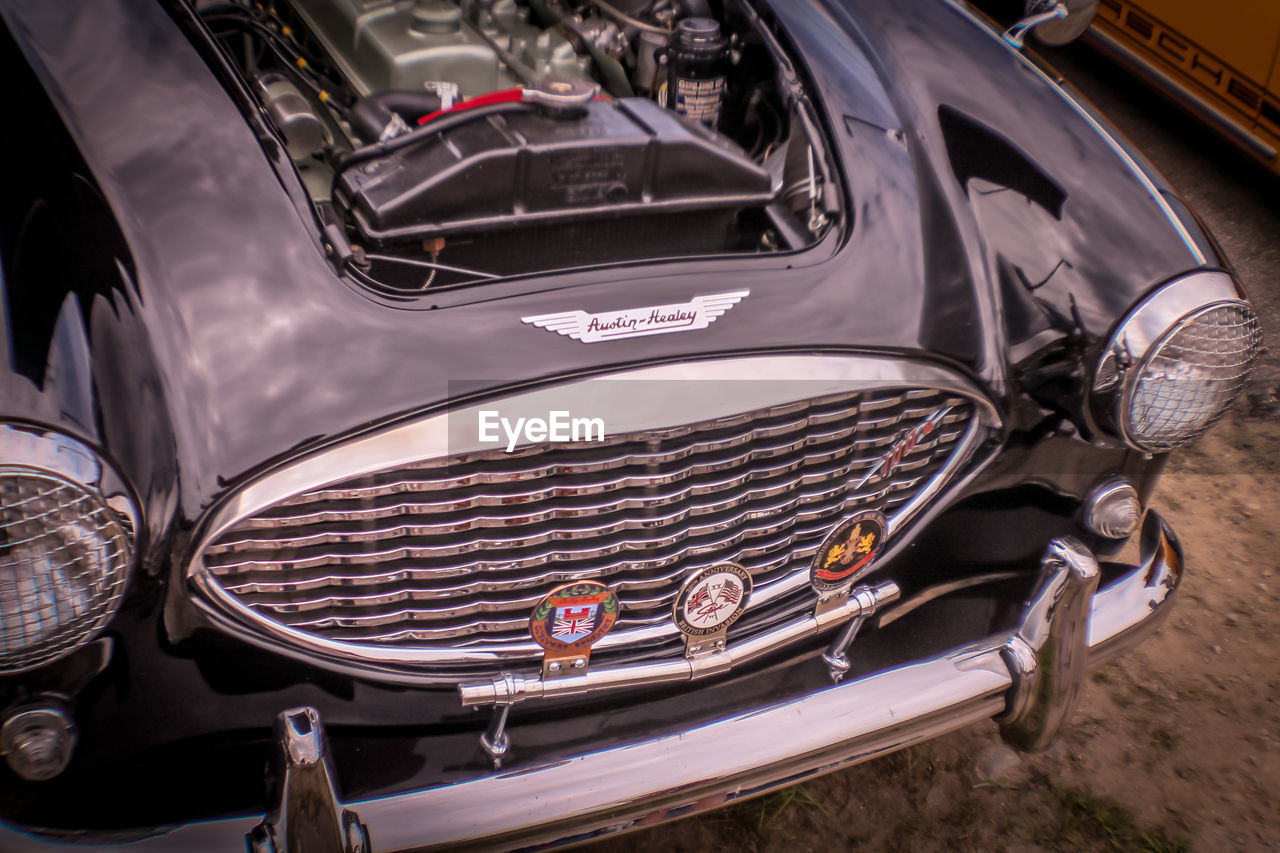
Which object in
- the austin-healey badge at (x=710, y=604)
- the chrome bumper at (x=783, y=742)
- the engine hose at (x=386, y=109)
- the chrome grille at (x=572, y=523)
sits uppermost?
the engine hose at (x=386, y=109)

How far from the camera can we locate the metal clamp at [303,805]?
4.32ft

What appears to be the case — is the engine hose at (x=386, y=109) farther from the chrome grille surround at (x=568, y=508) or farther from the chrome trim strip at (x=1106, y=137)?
the chrome trim strip at (x=1106, y=137)

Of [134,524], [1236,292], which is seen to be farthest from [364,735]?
[1236,292]

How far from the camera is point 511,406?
4.59 feet

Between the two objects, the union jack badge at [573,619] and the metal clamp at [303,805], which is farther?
the union jack badge at [573,619]

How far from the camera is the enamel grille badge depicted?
146cm

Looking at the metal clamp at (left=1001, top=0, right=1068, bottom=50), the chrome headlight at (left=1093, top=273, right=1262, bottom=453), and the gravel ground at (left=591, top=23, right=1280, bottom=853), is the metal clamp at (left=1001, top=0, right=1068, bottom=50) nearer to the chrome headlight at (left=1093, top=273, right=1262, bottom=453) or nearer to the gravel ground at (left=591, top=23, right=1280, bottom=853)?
the chrome headlight at (left=1093, top=273, right=1262, bottom=453)

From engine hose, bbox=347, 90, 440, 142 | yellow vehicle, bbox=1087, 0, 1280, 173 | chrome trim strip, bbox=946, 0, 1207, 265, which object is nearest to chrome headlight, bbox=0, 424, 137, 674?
engine hose, bbox=347, 90, 440, 142

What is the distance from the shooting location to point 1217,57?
3744 millimetres

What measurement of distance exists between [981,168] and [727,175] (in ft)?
1.38

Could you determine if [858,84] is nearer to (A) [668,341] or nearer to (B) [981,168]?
(B) [981,168]

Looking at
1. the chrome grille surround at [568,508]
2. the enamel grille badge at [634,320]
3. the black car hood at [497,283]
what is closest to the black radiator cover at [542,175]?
the black car hood at [497,283]

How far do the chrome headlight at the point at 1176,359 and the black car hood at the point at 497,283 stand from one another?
2.0 inches

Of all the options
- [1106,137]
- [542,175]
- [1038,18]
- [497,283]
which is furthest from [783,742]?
[1038,18]
